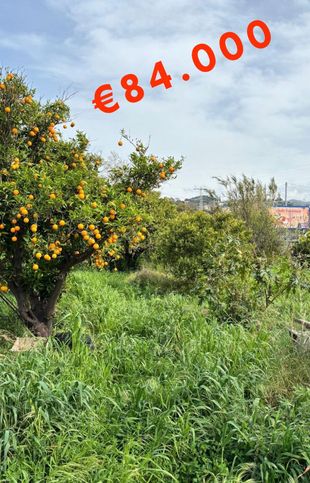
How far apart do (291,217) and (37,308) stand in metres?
14.3

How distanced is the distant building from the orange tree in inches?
277

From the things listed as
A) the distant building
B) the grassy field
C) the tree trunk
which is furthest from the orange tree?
the distant building

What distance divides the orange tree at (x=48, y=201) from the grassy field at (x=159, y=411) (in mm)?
640

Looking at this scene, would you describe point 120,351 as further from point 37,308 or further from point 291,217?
point 291,217

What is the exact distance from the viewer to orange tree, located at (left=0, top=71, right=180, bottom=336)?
117 inches

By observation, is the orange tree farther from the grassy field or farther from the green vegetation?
the grassy field

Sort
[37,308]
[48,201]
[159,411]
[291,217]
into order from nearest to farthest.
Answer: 1. [159,411]
2. [48,201]
3. [37,308]
4. [291,217]

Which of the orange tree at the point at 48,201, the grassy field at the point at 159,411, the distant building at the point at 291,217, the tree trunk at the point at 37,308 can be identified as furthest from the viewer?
the distant building at the point at 291,217

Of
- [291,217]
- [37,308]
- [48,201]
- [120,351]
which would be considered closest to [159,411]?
[120,351]

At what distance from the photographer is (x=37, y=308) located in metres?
3.65

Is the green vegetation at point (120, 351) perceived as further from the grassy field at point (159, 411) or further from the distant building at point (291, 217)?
the distant building at point (291, 217)

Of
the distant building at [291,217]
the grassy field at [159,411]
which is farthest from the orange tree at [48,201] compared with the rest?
the distant building at [291,217]

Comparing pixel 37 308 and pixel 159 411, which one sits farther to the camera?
pixel 37 308

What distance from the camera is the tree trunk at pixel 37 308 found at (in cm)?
346
